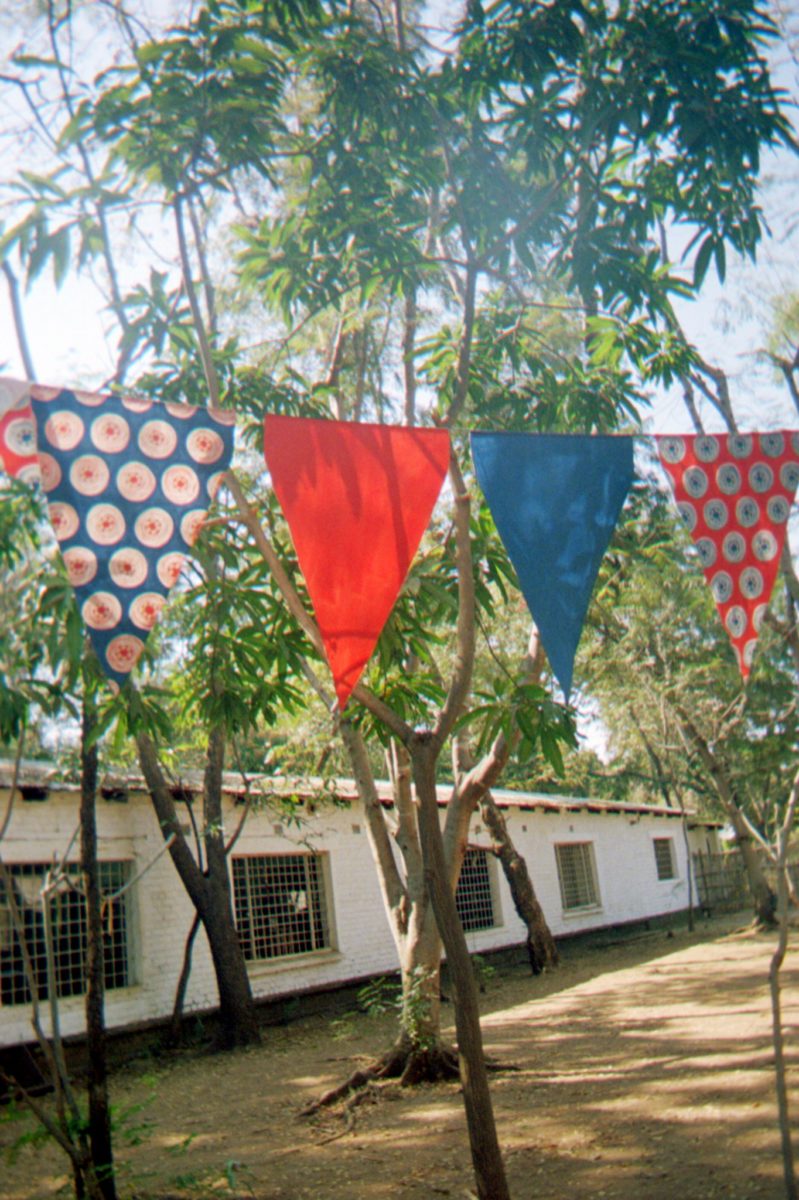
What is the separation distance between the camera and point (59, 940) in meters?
9.77

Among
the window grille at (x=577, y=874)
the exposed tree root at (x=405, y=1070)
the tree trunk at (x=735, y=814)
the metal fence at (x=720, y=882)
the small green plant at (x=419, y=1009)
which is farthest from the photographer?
the metal fence at (x=720, y=882)

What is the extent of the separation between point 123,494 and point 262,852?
9433 mm

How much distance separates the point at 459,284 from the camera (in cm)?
651

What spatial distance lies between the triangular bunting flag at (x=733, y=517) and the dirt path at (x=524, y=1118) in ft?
8.55

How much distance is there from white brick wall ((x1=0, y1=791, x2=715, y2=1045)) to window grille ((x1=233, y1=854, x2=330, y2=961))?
0.19 m

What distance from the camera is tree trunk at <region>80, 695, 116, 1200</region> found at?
4.31 meters

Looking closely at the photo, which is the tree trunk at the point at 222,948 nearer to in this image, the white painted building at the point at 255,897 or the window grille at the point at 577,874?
the white painted building at the point at 255,897

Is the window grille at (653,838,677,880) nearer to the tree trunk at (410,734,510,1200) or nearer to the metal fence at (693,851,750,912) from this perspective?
the metal fence at (693,851,750,912)

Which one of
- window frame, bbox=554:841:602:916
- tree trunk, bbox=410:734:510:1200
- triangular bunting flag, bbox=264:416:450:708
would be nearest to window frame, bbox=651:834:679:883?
window frame, bbox=554:841:602:916

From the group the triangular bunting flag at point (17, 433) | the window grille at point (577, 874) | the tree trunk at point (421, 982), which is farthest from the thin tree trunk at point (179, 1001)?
the window grille at point (577, 874)

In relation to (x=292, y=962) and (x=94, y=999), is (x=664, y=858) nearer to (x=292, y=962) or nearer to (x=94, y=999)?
(x=292, y=962)

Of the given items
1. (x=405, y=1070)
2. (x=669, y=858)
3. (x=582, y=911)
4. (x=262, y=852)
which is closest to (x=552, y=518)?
(x=405, y=1070)

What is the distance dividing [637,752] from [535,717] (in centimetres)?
2041

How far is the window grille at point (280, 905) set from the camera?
40.5ft
